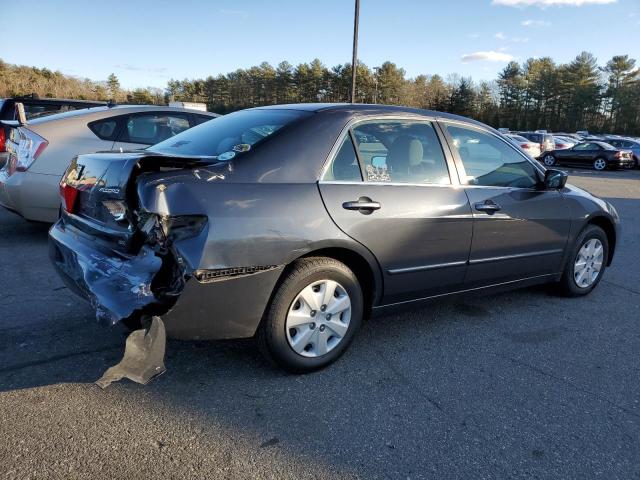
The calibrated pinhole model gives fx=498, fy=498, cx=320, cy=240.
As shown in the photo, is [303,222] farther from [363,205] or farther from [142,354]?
[142,354]

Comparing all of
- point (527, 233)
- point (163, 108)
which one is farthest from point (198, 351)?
point (163, 108)

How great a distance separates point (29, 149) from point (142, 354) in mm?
3839

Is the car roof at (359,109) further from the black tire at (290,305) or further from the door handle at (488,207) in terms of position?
the black tire at (290,305)

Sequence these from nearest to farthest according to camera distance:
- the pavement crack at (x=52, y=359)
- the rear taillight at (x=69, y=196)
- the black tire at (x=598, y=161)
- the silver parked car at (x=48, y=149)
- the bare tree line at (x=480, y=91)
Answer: the pavement crack at (x=52, y=359)
the rear taillight at (x=69, y=196)
the silver parked car at (x=48, y=149)
the black tire at (x=598, y=161)
the bare tree line at (x=480, y=91)

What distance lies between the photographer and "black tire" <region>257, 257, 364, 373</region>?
2.71 metres

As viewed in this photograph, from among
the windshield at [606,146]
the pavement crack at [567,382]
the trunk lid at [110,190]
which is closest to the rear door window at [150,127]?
the trunk lid at [110,190]

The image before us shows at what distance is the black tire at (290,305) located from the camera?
8.90 ft

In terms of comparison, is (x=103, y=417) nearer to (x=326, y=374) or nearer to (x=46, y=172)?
(x=326, y=374)

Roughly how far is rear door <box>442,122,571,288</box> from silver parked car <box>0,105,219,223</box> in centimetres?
369

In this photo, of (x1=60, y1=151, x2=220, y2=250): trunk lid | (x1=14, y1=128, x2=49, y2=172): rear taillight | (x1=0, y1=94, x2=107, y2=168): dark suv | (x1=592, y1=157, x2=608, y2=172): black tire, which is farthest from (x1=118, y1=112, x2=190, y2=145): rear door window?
(x1=592, y1=157, x2=608, y2=172): black tire

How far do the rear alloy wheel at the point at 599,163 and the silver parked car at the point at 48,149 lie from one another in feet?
74.1

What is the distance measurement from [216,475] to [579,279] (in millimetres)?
3778

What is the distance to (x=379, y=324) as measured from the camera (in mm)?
3770

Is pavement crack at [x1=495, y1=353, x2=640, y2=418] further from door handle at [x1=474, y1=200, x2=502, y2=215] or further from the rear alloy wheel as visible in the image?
the rear alloy wheel
